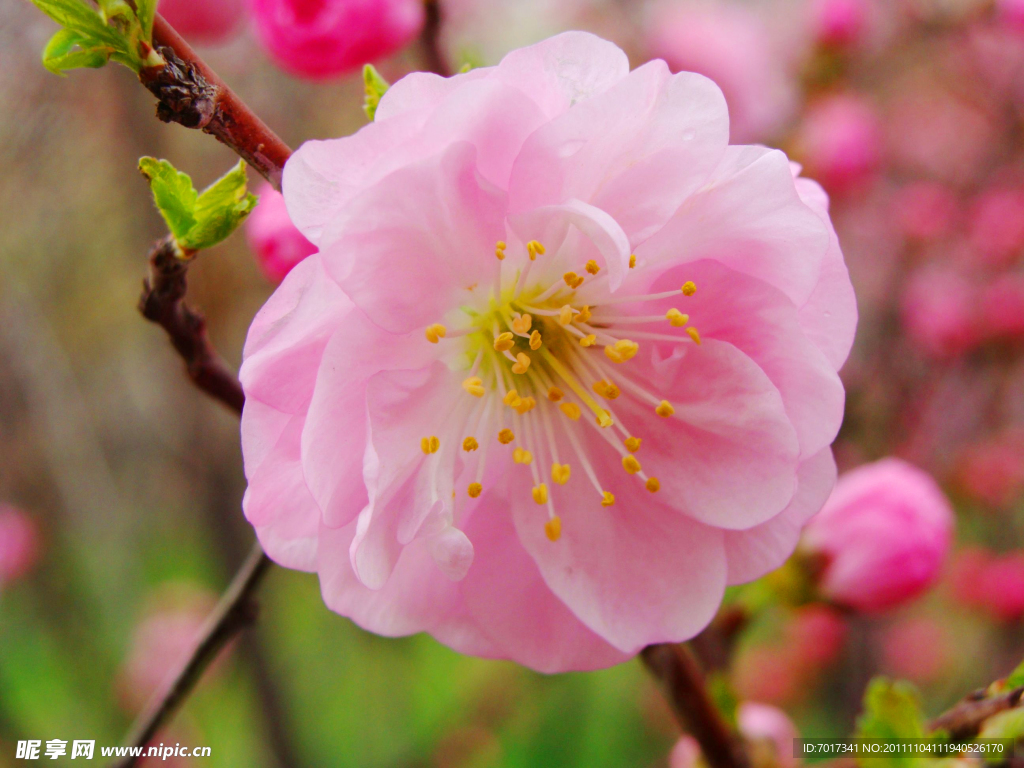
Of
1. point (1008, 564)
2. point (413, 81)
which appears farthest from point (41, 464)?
point (1008, 564)

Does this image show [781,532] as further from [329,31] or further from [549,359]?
[329,31]

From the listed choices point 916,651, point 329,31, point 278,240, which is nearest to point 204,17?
point 329,31

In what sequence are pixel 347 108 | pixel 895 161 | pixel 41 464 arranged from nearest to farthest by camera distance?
pixel 347 108
pixel 41 464
pixel 895 161

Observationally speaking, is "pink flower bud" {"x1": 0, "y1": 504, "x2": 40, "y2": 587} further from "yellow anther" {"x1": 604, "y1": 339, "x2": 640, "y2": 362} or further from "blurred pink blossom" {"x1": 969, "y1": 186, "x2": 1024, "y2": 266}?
"blurred pink blossom" {"x1": 969, "y1": 186, "x2": 1024, "y2": 266}

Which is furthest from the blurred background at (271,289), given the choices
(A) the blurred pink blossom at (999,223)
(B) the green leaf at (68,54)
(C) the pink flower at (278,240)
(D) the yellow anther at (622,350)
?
(D) the yellow anther at (622,350)

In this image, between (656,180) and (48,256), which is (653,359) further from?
(48,256)

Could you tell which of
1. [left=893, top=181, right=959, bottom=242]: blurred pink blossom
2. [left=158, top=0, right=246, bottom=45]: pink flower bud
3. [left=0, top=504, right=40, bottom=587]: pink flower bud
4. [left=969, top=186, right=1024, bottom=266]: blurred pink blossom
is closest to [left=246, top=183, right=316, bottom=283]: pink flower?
[left=158, top=0, right=246, bottom=45]: pink flower bud

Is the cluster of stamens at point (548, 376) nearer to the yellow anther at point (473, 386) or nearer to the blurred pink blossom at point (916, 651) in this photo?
the yellow anther at point (473, 386)
